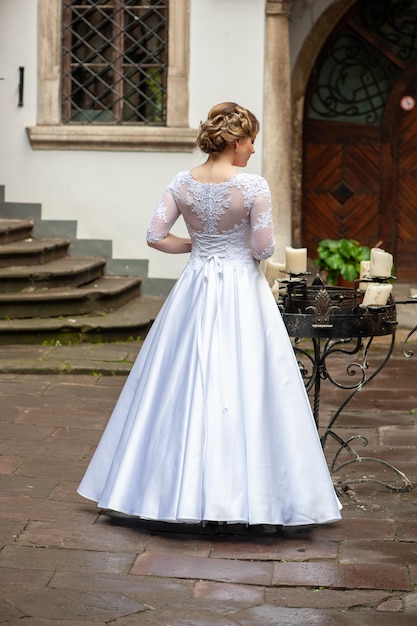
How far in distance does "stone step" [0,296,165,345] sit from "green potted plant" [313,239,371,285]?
159 centimetres

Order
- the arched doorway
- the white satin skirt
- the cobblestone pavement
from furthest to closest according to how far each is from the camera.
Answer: the arched doorway, the white satin skirt, the cobblestone pavement

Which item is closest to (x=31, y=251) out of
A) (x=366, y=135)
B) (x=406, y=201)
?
(x=366, y=135)

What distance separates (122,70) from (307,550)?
6553 mm

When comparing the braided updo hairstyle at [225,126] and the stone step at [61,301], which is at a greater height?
the braided updo hairstyle at [225,126]

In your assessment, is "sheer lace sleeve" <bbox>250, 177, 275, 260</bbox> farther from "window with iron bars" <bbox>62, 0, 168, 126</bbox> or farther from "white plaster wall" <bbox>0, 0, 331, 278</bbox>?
"window with iron bars" <bbox>62, 0, 168, 126</bbox>

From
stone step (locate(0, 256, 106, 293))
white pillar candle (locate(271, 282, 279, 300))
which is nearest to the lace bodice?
white pillar candle (locate(271, 282, 279, 300))

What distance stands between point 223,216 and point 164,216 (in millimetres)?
255

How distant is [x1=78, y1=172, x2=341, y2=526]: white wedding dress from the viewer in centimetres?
473

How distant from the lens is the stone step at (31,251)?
9500 millimetres

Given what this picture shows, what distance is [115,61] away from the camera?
1037 cm

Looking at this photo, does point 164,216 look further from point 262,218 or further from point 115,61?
point 115,61

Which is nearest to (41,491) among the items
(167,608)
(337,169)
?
(167,608)

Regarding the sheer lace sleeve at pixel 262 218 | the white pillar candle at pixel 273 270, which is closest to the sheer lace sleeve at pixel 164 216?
the sheer lace sleeve at pixel 262 218

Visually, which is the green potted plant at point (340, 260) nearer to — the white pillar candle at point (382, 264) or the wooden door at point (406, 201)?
the wooden door at point (406, 201)
